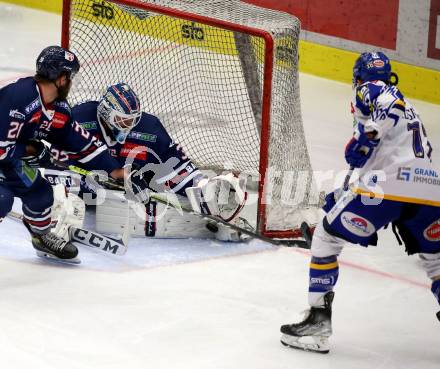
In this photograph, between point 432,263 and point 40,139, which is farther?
point 40,139

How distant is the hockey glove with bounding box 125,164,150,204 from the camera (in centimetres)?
515

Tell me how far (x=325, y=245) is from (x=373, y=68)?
665mm

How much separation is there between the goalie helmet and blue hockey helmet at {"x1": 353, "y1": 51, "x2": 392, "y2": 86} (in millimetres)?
1485

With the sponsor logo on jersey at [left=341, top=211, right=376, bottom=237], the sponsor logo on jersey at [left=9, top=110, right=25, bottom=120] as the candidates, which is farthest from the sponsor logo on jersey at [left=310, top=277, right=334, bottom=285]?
the sponsor logo on jersey at [left=9, top=110, right=25, bottom=120]

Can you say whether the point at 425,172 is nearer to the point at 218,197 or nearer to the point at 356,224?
the point at 356,224

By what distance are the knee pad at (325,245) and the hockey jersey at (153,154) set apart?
1.48 m

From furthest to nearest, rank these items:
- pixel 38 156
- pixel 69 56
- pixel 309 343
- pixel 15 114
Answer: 1. pixel 38 156
2. pixel 69 56
3. pixel 15 114
4. pixel 309 343

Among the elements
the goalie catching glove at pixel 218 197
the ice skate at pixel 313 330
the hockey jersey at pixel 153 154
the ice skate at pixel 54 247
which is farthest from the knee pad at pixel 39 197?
the ice skate at pixel 313 330

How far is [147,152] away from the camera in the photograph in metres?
5.39

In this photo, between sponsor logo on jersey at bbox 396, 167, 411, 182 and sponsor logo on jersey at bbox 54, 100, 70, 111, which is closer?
sponsor logo on jersey at bbox 396, 167, 411, 182

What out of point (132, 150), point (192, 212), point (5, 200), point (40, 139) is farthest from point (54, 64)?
point (192, 212)

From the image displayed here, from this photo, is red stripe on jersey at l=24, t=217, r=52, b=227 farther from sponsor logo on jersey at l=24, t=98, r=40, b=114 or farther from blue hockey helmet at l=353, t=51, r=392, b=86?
blue hockey helmet at l=353, t=51, r=392, b=86

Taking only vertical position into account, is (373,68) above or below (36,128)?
above

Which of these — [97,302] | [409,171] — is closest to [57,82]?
[97,302]
